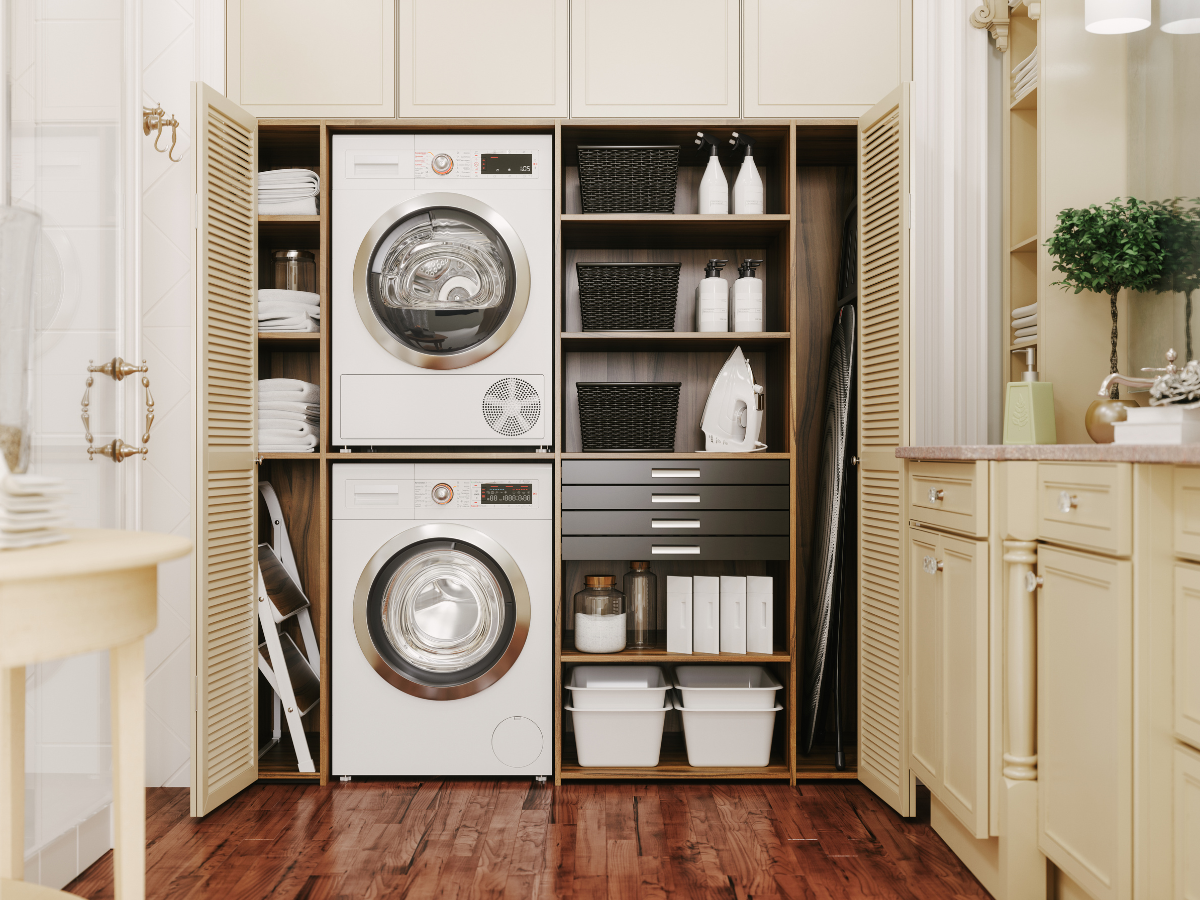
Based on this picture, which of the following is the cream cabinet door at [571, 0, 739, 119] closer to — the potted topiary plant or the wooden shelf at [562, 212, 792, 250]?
the wooden shelf at [562, 212, 792, 250]

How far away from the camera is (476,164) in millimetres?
2428

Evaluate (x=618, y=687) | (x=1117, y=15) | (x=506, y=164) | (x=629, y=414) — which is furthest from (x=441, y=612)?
(x=1117, y=15)

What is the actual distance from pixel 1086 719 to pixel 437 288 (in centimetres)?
197

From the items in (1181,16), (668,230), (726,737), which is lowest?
(726,737)

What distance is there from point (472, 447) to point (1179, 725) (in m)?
1.82

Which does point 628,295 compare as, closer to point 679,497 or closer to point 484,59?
point 679,497

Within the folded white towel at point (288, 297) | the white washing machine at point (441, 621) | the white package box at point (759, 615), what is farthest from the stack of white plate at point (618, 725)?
the folded white towel at point (288, 297)

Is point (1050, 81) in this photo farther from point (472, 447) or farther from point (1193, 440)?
point (472, 447)

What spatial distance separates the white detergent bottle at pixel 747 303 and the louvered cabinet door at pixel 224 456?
1484 millimetres

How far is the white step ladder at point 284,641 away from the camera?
2415 millimetres

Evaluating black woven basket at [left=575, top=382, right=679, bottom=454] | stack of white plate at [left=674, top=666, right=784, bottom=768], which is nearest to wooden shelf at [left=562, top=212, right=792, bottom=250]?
black woven basket at [left=575, top=382, right=679, bottom=454]

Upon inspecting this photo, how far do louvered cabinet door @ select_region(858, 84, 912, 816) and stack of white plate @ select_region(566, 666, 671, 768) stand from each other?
2.03 ft

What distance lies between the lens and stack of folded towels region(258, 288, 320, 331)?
2.46 m

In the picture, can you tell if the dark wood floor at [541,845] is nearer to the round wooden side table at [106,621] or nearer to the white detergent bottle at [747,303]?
the round wooden side table at [106,621]
